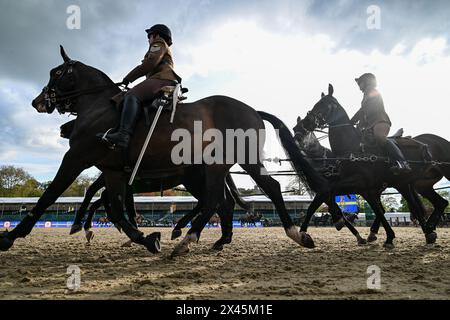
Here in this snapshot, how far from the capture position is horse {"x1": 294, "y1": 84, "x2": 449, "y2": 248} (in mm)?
6961

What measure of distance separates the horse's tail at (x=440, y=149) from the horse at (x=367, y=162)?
23 millimetres

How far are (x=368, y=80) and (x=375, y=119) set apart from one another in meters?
1.10

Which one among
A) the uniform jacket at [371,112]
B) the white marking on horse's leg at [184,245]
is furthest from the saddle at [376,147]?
the white marking on horse's leg at [184,245]

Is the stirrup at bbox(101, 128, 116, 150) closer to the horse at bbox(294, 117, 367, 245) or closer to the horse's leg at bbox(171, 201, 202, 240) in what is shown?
the horse's leg at bbox(171, 201, 202, 240)

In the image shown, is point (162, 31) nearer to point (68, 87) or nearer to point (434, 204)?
point (68, 87)


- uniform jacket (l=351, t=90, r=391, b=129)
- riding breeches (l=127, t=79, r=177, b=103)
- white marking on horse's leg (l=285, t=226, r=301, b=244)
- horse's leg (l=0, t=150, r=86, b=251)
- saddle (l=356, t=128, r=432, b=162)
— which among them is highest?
uniform jacket (l=351, t=90, r=391, b=129)

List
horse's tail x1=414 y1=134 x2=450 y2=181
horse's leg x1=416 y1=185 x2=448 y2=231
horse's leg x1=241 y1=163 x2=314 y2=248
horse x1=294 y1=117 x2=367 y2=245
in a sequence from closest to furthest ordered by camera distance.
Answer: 1. horse's leg x1=241 y1=163 x2=314 y2=248
2. horse x1=294 y1=117 x2=367 y2=245
3. horse's leg x1=416 y1=185 x2=448 y2=231
4. horse's tail x1=414 y1=134 x2=450 y2=181

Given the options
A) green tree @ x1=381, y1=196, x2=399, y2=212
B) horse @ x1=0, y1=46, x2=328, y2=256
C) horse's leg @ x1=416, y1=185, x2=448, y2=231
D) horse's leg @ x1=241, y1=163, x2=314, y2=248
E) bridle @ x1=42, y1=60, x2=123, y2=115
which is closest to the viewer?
horse @ x1=0, y1=46, x2=328, y2=256

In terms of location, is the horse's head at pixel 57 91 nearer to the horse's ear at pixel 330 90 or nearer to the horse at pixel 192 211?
the horse at pixel 192 211

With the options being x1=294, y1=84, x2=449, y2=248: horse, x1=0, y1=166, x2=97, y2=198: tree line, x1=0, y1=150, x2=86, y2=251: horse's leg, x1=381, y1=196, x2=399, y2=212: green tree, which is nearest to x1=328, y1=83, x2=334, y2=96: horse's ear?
x1=294, y1=84, x2=449, y2=248: horse

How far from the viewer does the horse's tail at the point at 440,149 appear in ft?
28.2

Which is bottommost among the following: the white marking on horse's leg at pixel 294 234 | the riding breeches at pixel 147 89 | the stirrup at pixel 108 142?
the white marking on horse's leg at pixel 294 234

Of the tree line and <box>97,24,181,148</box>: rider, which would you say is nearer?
<box>97,24,181,148</box>: rider
